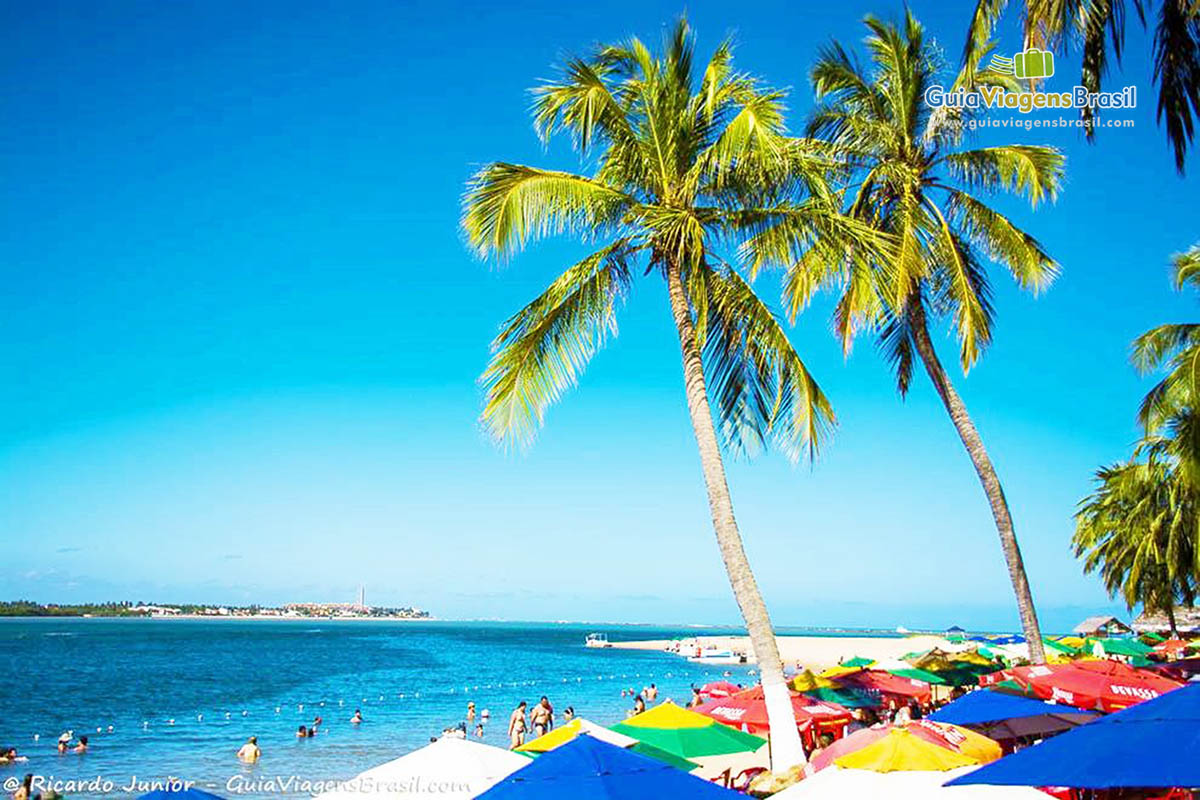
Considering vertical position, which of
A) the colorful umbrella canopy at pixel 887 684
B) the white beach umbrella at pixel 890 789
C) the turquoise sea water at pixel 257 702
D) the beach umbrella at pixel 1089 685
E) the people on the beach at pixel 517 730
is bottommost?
the turquoise sea water at pixel 257 702

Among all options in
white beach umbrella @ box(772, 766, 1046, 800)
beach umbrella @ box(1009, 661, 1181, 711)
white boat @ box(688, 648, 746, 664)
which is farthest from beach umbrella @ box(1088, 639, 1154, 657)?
white boat @ box(688, 648, 746, 664)

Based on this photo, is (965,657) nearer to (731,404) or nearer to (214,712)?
(731,404)

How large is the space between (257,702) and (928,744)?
134 feet

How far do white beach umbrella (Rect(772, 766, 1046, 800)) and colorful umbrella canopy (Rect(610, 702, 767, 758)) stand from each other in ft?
15.6

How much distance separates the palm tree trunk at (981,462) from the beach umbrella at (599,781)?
11.3 meters

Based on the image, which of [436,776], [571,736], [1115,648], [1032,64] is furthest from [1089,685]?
[1115,648]

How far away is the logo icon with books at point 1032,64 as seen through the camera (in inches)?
335

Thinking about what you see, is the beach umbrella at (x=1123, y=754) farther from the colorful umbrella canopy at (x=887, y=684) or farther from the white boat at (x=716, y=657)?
the white boat at (x=716, y=657)

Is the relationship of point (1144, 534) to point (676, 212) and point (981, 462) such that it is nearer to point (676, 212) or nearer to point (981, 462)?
point (981, 462)

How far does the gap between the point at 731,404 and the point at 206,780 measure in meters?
17.5

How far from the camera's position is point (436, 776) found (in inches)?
375

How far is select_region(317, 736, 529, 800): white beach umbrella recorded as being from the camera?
9.31 metres

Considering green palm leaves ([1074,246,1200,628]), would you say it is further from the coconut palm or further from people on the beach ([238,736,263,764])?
people on the beach ([238,736,263,764])

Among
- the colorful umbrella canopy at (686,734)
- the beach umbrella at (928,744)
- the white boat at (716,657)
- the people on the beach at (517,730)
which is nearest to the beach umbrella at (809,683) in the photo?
the colorful umbrella canopy at (686,734)
